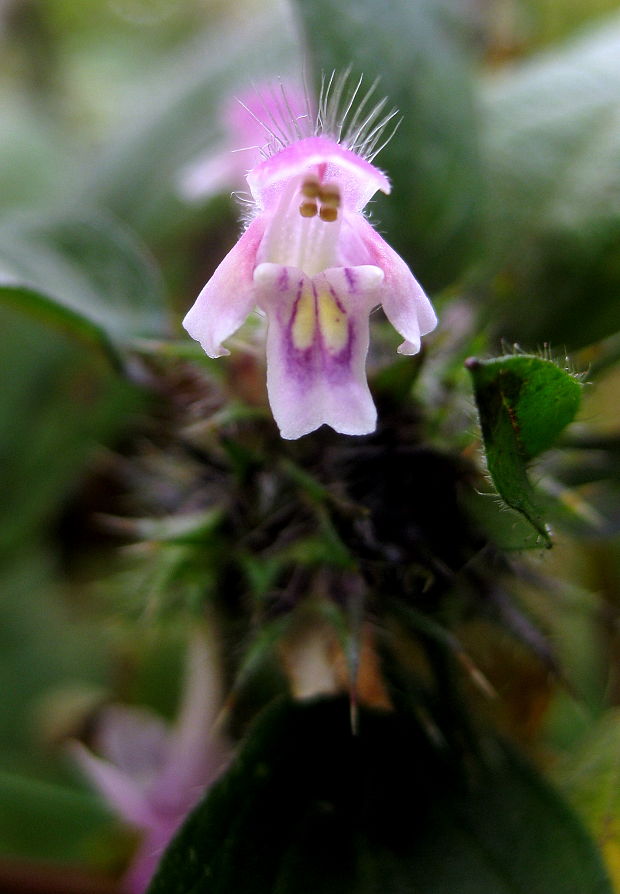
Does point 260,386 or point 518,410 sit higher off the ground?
point 260,386

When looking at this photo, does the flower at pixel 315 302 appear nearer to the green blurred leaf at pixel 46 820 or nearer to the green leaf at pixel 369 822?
the green leaf at pixel 369 822

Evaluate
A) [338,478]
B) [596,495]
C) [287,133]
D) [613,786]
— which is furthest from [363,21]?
[613,786]

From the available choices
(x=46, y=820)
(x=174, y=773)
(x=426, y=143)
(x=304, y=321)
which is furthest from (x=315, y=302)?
(x=46, y=820)

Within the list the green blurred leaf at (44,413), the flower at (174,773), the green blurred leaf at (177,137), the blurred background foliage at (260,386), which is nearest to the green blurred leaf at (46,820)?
the blurred background foliage at (260,386)

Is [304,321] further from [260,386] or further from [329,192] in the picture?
[260,386]

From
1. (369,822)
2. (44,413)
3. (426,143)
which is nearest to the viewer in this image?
(369,822)
